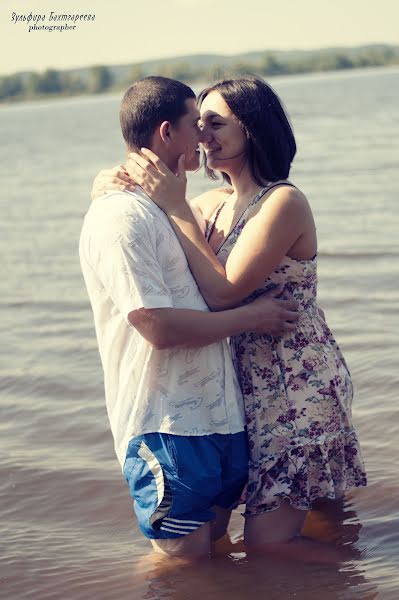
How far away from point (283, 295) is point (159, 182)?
2.06ft

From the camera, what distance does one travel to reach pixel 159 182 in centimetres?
A: 376

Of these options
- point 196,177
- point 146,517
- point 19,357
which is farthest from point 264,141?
point 196,177

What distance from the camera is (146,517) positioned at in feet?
12.4

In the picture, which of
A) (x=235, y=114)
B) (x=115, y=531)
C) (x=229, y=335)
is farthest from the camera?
(x=115, y=531)

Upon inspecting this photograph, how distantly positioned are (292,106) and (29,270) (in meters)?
25.8

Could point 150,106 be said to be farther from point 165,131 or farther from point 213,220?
point 213,220

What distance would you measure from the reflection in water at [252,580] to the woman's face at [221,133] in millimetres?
1506

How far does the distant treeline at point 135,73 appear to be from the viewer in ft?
239

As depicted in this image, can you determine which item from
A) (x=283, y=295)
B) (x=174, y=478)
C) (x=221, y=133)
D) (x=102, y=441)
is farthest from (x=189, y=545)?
(x=102, y=441)

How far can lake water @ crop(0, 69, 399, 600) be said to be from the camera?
4.14m

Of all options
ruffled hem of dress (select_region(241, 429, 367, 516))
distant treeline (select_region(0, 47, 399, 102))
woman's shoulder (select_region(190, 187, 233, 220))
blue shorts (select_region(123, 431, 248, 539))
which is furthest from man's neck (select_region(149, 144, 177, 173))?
distant treeline (select_region(0, 47, 399, 102))

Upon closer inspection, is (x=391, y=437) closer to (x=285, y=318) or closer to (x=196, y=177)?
(x=285, y=318)

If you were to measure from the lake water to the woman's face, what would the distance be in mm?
1529

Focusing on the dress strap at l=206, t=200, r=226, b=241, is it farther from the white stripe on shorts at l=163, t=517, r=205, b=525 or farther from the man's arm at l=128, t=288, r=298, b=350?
the white stripe on shorts at l=163, t=517, r=205, b=525
